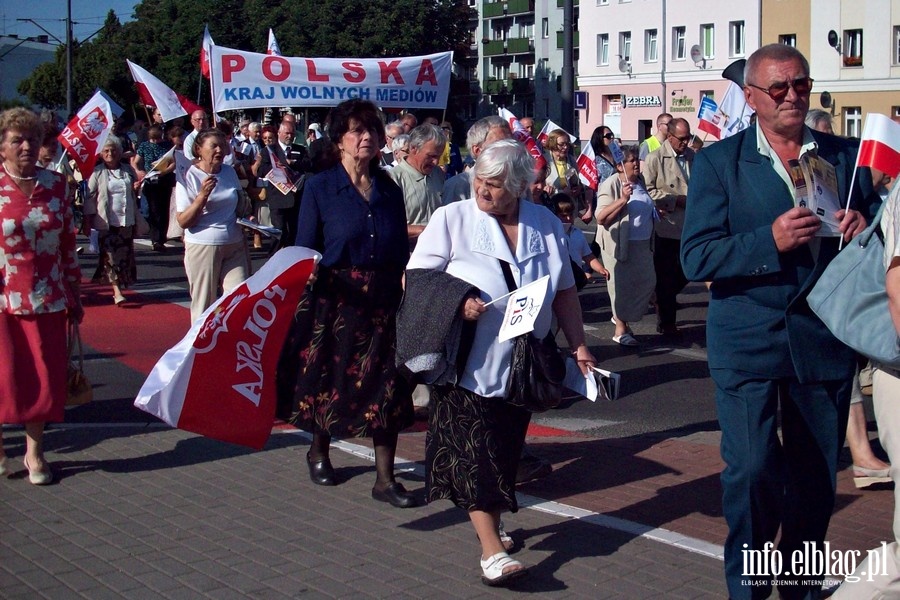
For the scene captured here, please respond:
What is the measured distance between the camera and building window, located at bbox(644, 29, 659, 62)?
62.2 metres

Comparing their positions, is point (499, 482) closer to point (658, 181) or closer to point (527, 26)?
point (658, 181)

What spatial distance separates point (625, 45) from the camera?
210 ft

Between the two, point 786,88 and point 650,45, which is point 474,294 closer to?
point 786,88

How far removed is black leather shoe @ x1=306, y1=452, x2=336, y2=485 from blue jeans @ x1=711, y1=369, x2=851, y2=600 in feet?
8.21

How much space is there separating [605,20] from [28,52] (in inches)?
2055

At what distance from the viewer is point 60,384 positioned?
6340mm

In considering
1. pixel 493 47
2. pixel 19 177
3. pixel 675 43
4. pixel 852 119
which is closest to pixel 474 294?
pixel 19 177

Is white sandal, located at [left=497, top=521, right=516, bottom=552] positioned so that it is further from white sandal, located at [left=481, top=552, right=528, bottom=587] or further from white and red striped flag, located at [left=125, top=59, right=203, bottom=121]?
white and red striped flag, located at [left=125, top=59, right=203, bottom=121]

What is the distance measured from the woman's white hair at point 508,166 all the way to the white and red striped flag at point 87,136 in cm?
859

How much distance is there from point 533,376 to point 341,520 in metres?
1.42

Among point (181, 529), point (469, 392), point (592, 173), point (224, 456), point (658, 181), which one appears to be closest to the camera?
point (469, 392)

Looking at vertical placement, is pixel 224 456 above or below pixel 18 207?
→ below

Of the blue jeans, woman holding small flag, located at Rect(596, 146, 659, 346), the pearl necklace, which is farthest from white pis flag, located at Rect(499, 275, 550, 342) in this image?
woman holding small flag, located at Rect(596, 146, 659, 346)

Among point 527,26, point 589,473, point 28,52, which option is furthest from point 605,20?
point 589,473
